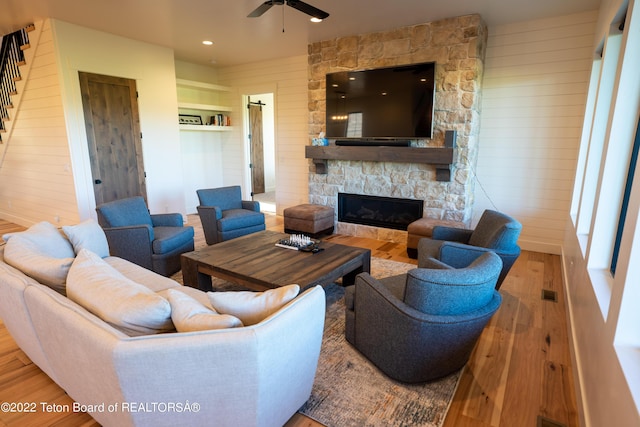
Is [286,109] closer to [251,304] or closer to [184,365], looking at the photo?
[251,304]

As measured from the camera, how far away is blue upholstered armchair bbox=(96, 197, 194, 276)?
351 centimetres

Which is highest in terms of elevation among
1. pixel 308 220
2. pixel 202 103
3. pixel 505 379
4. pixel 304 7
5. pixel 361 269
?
pixel 304 7

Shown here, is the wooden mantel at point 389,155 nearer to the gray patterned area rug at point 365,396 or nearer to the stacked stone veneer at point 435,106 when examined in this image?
the stacked stone veneer at point 435,106

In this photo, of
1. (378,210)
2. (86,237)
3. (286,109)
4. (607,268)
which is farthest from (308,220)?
(607,268)

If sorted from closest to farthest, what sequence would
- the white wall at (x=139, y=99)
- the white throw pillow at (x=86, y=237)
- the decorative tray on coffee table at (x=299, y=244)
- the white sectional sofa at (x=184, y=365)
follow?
the white sectional sofa at (x=184, y=365)
the white throw pillow at (x=86, y=237)
the decorative tray on coffee table at (x=299, y=244)
the white wall at (x=139, y=99)

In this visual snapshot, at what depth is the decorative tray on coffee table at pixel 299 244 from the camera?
128 inches

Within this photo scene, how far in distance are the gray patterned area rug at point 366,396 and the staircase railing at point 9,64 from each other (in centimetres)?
593

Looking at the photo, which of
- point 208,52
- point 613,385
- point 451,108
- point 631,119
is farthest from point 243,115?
point 613,385

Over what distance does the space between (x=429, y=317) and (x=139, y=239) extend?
9.61 ft

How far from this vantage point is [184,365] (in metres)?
1.28

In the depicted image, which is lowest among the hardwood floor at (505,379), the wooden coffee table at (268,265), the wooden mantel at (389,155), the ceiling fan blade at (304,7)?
the hardwood floor at (505,379)

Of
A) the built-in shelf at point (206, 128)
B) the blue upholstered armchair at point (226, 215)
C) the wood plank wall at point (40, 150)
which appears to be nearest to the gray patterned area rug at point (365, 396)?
the blue upholstered armchair at point (226, 215)

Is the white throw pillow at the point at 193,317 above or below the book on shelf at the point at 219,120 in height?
below

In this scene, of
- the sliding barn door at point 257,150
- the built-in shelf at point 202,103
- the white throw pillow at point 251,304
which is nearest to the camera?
the white throw pillow at point 251,304
